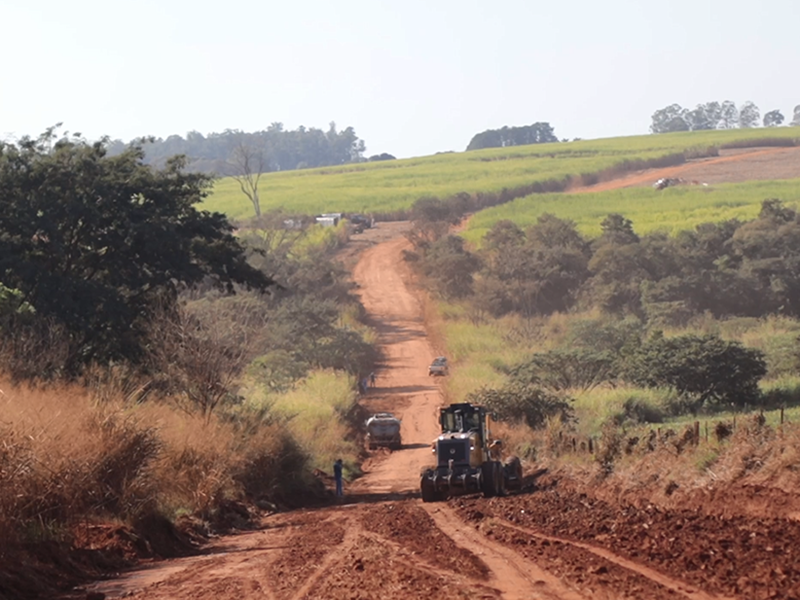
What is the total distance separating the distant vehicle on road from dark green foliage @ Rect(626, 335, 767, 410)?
16268 mm

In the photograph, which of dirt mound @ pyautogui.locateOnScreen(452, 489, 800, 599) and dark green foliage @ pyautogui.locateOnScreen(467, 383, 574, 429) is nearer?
dirt mound @ pyautogui.locateOnScreen(452, 489, 800, 599)

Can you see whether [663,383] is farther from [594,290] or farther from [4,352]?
[594,290]

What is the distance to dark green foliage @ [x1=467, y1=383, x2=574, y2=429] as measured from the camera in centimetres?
3619

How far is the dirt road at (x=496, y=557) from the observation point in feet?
35.8

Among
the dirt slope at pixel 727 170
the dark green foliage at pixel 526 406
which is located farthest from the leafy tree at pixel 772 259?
the dirt slope at pixel 727 170

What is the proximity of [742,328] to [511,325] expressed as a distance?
13020mm

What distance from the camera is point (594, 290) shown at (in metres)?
69.8

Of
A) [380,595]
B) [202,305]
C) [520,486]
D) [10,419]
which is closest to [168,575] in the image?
[10,419]

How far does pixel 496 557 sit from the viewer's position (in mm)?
13586

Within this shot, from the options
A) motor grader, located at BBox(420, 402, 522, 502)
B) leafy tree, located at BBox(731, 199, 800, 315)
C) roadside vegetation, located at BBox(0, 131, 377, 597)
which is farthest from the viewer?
leafy tree, located at BBox(731, 199, 800, 315)

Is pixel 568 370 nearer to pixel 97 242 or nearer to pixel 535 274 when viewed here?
pixel 97 242

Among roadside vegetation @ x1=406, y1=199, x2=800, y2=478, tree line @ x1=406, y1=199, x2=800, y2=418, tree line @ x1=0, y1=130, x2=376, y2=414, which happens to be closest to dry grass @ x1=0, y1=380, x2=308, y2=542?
tree line @ x1=0, y1=130, x2=376, y2=414

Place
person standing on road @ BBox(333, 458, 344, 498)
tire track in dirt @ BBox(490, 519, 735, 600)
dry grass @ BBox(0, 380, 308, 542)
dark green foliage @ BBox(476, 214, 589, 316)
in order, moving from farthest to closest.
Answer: dark green foliage @ BBox(476, 214, 589, 316) → person standing on road @ BBox(333, 458, 344, 498) → dry grass @ BBox(0, 380, 308, 542) → tire track in dirt @ BBox(490, 519, 735, 600)

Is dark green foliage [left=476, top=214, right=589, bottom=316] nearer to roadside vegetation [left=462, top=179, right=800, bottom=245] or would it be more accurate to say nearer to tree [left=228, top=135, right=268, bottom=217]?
roadside vegetation [left=462, top=179, right=800, bottom=245]
